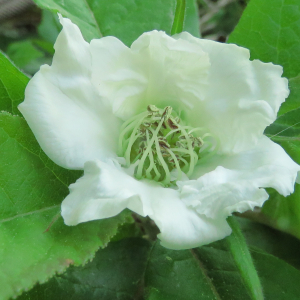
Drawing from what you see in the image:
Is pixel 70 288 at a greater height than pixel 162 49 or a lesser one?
lesser

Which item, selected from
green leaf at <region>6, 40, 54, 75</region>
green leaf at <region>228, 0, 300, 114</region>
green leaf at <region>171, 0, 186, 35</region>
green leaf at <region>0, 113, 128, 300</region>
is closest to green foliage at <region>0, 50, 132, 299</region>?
green leaf at <region>0, 113, 128, 300</region>

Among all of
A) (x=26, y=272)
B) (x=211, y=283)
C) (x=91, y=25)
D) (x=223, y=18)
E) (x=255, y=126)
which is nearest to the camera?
(x=26, y=272)

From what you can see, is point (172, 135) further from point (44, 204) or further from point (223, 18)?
point (223, 18)

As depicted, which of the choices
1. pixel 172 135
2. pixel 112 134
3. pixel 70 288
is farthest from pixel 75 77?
pixel 70 288

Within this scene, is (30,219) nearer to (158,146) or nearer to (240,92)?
(158,146)

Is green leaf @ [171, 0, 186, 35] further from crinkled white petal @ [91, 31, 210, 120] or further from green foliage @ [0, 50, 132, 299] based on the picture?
green foliage @ [0, 50, 132, 299]

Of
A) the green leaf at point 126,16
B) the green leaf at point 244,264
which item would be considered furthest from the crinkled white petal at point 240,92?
the green leaf at point 126,16

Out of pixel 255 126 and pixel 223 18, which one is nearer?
pixel 255 126

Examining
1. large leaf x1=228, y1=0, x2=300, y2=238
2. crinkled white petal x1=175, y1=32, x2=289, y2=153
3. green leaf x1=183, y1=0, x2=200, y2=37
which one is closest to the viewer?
crinkled white petal x1=175, y1=32, x2=289, y2=153
